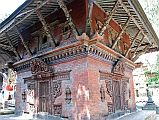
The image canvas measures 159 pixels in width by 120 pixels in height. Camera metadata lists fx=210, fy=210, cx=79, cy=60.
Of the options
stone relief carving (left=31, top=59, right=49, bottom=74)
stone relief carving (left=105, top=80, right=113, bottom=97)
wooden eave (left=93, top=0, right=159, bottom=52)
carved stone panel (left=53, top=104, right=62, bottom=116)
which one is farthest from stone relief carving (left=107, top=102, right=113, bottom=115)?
wooden eave (left=93, top=0, right=159, bottom=52)

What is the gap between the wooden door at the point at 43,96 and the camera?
7.70 m

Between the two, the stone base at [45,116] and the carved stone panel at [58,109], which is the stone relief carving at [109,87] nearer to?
the carved stone panel at [58,109]

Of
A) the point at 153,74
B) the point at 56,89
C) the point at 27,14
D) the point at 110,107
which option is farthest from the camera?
the point at 153,74

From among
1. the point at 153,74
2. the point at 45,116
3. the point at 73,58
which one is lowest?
the point at 45,116

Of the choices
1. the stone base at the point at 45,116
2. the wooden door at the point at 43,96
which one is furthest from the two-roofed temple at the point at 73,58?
the stone base at the point at 45,116

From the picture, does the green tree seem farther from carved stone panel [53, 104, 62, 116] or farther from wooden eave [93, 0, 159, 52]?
carved stone panel [53, 104, 62, 116]

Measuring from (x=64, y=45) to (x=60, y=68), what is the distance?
890mm

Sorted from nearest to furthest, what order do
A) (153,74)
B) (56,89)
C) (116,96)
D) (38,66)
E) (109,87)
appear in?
1. (56,89)
2. (109,87)
3. (38,66)
4. (116,96)
5. (153,74)

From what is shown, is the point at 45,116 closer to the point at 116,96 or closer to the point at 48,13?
the point at 116,96

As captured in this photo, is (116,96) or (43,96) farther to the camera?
(116,96)

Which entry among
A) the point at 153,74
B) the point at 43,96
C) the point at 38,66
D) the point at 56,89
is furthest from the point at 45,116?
the point at 153,74

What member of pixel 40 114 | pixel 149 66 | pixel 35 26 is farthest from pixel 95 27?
pixel 149 66

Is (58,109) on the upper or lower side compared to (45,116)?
upper

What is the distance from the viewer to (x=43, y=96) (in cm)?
788
